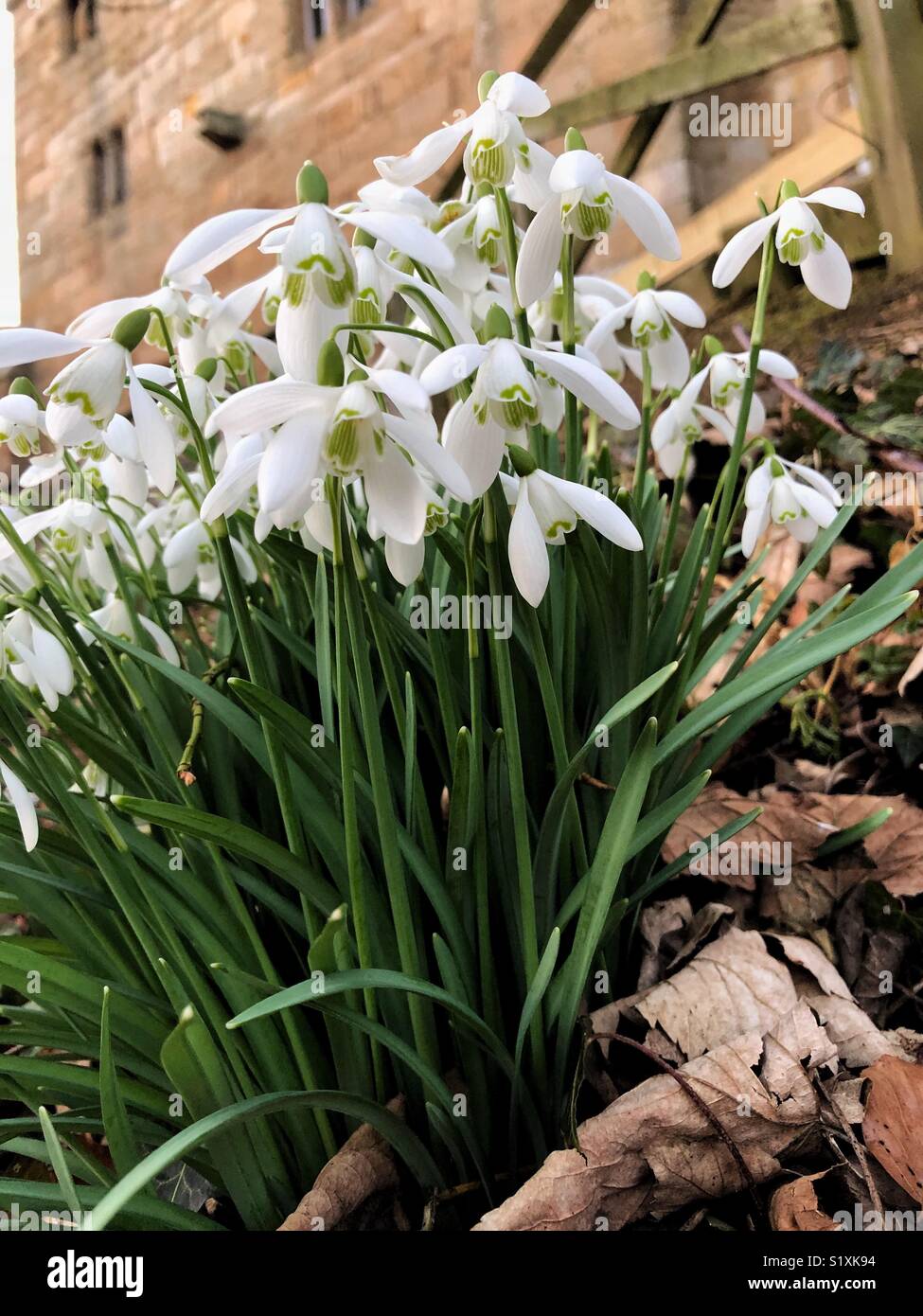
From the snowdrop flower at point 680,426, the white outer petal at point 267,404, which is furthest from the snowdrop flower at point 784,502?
the white outer petal at point 267,404

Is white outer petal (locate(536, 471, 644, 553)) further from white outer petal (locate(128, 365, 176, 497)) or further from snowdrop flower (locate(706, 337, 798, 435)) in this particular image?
snowdrop flower (locate(706, 337, 798, 435))

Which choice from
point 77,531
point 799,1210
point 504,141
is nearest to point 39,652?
point 77,531

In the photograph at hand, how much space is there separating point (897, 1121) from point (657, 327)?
76 centimetres

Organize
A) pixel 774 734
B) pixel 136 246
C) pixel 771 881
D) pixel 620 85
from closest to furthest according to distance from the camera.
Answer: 1. pixel 771 881
2. pixel 774 734
3. pixel 620 85
4. pixel 136 246

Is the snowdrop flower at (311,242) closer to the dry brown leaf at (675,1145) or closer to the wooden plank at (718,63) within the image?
the dry brown leaf at (675,1145)

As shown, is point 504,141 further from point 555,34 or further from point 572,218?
point 555,34

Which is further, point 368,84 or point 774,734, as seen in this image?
point 368,84

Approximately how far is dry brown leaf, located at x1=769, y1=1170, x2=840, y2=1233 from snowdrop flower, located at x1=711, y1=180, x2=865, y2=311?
0.75 m

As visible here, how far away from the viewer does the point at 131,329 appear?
692 mm

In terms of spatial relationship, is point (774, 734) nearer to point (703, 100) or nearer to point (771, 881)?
point (771, 881)

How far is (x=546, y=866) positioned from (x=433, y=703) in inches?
7.8

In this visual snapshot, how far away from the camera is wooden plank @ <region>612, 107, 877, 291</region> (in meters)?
2.34
